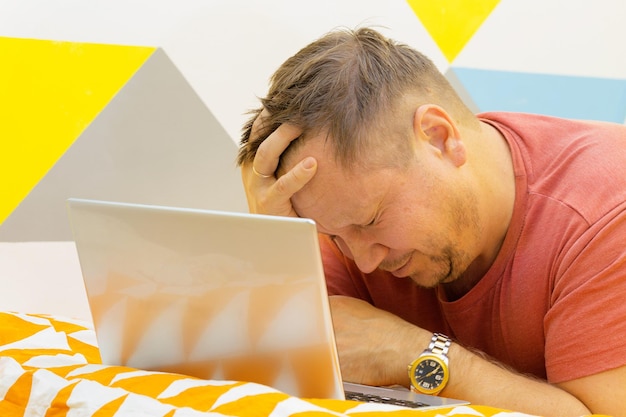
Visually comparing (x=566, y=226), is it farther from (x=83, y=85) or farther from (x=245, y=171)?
(x=83, y=85)

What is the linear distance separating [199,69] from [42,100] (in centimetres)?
35

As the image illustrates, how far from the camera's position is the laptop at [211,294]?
2.81 ft

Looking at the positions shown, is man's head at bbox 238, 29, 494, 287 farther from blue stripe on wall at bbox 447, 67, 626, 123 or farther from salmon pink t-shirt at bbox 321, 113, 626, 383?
blue stripe on wall at bbox 447, 67, 626, 123

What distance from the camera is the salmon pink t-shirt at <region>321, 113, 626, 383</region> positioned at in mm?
1093

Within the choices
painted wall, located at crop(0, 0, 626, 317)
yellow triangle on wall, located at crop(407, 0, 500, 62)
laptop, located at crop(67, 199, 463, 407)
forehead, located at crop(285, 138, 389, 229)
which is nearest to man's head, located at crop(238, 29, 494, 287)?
forehead, located at crop(285, 138, 389, 229)

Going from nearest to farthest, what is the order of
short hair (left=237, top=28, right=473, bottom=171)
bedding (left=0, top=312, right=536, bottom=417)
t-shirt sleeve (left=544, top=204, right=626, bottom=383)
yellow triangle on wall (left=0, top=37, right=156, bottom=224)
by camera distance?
bedding (left=0, top=312, right=536, bottom=417)
t-shirt sleeve (left=544, top=204, right=626, bottom=383)
short hair (left=237, top=28, right=473, bottom=171)
yellow triangle on wall (left=0, top=37, right=156, bottom=224)

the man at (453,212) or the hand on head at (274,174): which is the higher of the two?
the hand on head at (274,174)

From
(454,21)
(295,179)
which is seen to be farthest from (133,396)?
(454,21)

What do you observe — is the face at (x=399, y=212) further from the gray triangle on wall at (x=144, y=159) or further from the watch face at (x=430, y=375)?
the gray triangle on wall at (x=144, y=159)

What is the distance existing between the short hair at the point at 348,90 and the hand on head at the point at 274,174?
0.05 feet

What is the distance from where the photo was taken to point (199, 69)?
6.32ft

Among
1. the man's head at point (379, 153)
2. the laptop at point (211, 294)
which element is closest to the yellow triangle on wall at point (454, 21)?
the man's head at point (379, 153)

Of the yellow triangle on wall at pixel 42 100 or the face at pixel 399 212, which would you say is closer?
the face at pixel 399 212

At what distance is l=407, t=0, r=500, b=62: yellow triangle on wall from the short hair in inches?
31.4
